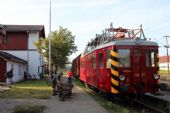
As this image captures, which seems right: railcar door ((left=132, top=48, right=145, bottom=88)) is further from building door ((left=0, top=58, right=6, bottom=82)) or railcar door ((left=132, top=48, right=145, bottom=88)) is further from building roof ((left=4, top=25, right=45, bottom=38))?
building roof ((left=4, top=25, right=45, bottom=38))

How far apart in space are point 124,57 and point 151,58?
4.47ft

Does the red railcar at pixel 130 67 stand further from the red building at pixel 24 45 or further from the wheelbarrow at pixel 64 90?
the red building at pixel 24 45

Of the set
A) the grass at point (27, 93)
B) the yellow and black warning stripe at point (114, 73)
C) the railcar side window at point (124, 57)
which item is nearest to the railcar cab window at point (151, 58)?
the railcar side window at point (124, 57)

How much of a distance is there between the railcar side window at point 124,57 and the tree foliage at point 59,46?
3151 centimetres

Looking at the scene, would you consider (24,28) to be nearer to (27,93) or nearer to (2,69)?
(2,69)

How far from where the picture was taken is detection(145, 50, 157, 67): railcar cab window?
54.5ft

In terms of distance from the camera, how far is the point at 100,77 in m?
18.1

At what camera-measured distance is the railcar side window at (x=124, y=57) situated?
16.2m

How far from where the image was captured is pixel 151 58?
16.7 metres

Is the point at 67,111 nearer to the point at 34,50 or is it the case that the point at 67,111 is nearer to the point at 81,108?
the point at 81,108

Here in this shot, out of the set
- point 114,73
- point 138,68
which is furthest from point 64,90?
point 138,68

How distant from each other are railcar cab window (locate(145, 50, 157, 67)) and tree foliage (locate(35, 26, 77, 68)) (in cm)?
3143

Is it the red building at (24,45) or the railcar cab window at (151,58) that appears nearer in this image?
the railcar cab window at (151,58)

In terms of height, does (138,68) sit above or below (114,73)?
above
